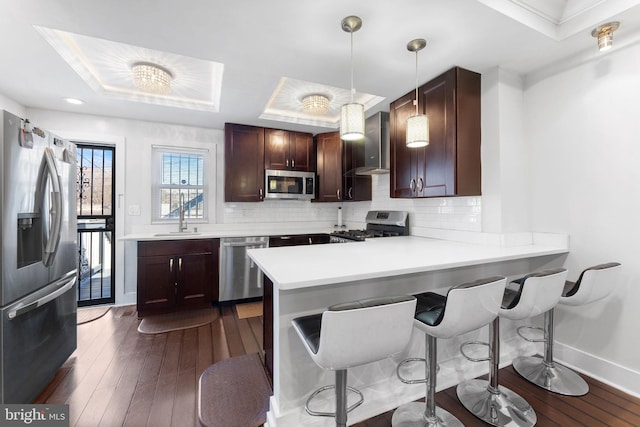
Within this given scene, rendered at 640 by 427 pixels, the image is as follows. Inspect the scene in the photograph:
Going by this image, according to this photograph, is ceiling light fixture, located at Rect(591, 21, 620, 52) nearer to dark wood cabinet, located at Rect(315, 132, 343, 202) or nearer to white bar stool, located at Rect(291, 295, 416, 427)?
white bar stool, located at Rect(291, 295, 416, 427)

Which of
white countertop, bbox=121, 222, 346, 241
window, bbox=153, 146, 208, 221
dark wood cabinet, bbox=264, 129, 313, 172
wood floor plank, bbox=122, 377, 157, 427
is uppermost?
dark wood cabinet, bbox=264, 129, 313, 172

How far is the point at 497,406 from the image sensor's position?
1619 millimetres

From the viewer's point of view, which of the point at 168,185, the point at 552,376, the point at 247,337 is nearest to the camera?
the point at 552,376

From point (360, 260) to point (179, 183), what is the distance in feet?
10.3

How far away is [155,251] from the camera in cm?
308

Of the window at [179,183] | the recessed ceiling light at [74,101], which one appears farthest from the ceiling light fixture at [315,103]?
the recessed ceiling light at [74,101]

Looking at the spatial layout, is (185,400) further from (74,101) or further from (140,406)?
(74,101)

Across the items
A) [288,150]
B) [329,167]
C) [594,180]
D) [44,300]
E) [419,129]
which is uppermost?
[288,150]

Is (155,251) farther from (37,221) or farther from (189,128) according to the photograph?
(189,128)

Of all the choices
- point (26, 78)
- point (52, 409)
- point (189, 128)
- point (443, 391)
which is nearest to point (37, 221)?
point (52, 409)

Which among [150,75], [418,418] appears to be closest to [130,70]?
[150,75]

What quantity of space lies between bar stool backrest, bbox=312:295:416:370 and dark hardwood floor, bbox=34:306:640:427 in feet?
2.54

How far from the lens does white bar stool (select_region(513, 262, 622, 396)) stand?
67.6 inches

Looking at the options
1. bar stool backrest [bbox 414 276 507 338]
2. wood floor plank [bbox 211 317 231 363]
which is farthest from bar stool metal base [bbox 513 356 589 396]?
wood floor plank [bbox 211 317 231 363]
